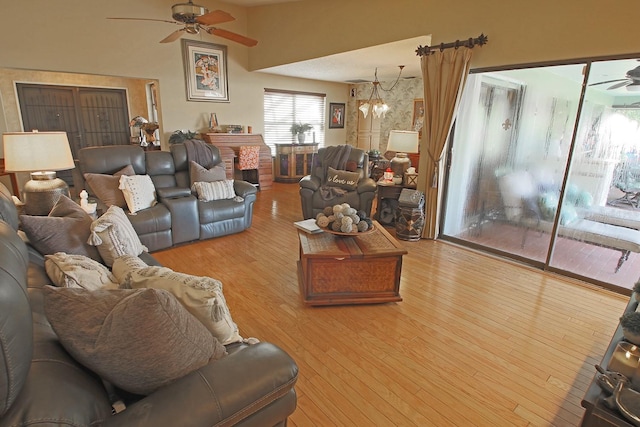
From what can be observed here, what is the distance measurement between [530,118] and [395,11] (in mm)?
2045

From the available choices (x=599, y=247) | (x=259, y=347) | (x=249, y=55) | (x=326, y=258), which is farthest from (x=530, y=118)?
(x=249, y=55)

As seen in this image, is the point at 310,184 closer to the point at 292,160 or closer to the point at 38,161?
the point at 38,161

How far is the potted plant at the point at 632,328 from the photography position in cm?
146

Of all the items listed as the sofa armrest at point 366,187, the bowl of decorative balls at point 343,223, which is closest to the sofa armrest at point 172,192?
the bowl of decorative balls at point 343,223

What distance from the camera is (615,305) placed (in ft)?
9.18

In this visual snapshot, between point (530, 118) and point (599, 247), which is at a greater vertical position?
point (530, 118)

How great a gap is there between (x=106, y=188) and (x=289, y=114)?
17.2 ft

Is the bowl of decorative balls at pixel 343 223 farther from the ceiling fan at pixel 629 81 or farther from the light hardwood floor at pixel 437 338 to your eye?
the ceiling fan at pixel 629 81

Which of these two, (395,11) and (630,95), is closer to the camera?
(630,95)

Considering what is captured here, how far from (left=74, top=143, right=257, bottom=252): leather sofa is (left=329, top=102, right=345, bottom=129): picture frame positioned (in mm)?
5057

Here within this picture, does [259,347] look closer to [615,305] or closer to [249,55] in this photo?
[615,305]

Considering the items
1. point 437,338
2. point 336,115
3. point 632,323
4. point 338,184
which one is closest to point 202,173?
point 338,184

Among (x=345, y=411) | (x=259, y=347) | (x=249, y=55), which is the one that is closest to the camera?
(x=259, y=347)

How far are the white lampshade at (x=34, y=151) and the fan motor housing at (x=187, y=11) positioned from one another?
1.56m
